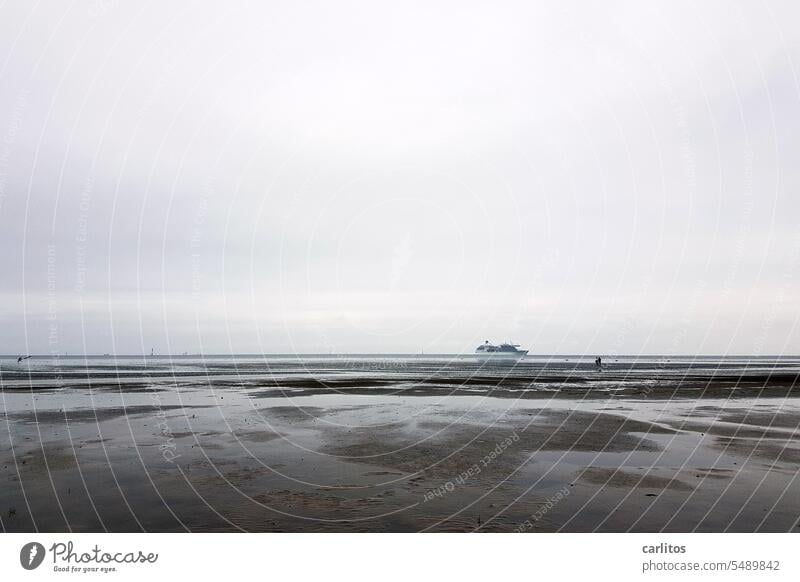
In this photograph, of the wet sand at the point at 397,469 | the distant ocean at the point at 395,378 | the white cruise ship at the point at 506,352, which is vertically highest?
the white cruise ship at the point at 506,352

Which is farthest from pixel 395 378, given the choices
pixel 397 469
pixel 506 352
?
pixel 506 352

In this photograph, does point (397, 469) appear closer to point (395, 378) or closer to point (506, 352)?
point (395, 378)

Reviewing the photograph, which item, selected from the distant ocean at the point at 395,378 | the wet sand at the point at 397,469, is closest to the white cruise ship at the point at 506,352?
the distant ocean at the point at 395,378

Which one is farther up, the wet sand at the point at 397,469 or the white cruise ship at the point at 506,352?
the white cruise ship at the point at 506,352

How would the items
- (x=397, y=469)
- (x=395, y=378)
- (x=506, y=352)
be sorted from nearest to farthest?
(x=397, y=469), (x=395, y=378), (x=506, y=352)

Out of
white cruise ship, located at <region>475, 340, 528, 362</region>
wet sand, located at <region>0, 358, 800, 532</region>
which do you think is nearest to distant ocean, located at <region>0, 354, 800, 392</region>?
wet sand, located at <region>0, 358, 800, 532</region>

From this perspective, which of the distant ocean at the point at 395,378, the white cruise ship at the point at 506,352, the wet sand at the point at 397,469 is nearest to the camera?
the wet sand at the point at 397,469

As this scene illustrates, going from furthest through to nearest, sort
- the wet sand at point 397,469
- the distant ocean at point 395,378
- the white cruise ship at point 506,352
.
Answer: the white cruise ship at point 506,352 → the distant ocean at point 395,378 → the wet sand at point 397,469

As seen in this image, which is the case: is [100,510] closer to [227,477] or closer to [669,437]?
[227,477]

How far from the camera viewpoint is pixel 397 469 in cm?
1581

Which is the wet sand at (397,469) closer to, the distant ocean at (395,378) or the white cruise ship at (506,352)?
the distant ocean at (395,378)

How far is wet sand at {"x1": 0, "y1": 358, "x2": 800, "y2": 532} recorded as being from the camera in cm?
1116

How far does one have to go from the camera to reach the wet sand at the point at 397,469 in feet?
36.6

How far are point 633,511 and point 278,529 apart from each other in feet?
27.5
